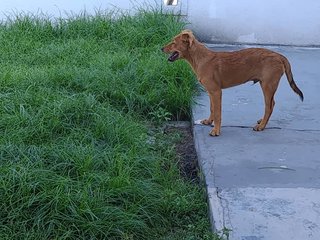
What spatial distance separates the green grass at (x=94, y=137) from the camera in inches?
152

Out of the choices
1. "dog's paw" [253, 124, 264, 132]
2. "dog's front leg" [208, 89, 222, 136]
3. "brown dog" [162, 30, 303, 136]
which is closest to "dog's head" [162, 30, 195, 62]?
"brown dog" [162, 30, 303, 136]

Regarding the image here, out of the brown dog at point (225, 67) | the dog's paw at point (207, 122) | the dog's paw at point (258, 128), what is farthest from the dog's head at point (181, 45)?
the dog's paw at point (258, 128)

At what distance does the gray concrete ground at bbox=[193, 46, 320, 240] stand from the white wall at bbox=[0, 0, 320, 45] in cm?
177

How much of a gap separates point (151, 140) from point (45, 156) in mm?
1059

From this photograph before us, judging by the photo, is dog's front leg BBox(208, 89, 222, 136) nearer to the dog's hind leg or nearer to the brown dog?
the brown dog

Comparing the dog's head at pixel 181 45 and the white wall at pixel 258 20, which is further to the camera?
the white wall at pixel 258 20

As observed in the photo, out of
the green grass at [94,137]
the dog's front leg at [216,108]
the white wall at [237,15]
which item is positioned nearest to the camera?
the green grass at [94,137]

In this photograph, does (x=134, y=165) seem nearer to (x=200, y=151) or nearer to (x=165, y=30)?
(x=200, y=151)

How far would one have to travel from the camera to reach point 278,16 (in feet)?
27.4

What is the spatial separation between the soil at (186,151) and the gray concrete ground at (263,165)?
0.09m

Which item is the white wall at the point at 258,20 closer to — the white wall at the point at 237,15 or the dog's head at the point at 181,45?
the white wall at the point at 237,15

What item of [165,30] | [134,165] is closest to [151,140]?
[134,165]

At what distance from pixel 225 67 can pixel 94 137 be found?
1.16 meters

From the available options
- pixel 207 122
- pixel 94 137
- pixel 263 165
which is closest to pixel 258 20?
pixel 207 122
